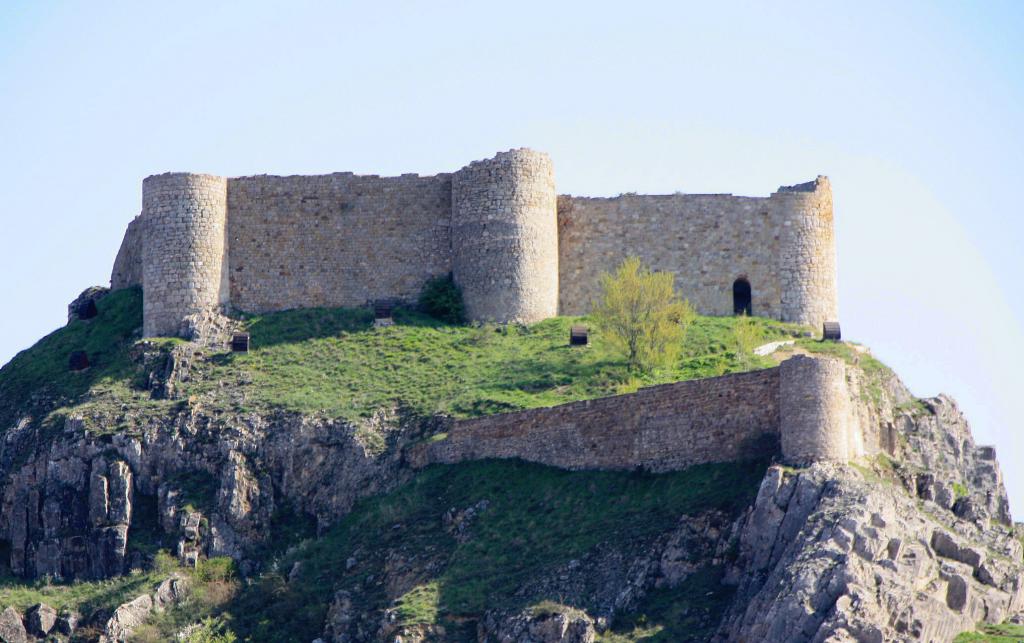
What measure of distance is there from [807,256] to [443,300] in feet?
42.9

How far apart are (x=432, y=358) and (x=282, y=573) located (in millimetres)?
12443

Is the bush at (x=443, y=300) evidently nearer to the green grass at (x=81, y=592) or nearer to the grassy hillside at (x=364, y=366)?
the grassy hillside at (x=364, y=366)

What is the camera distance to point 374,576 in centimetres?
8062

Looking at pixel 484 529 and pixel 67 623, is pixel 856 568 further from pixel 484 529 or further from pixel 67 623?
pixel 67 623

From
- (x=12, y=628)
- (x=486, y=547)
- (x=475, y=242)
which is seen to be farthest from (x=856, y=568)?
(x=475, y=242)

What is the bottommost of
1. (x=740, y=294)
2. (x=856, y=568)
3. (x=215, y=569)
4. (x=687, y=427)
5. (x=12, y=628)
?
(x=12, y=628)

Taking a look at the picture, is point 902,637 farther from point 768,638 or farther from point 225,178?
point 225,178

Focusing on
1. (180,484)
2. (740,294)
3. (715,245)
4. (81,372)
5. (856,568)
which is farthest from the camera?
(740,294)

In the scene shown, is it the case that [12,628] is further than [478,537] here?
Yes

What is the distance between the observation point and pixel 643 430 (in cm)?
8056

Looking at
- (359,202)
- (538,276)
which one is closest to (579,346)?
(538,276)

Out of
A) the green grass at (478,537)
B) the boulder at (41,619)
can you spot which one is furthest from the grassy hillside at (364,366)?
the boulder at (41,619)

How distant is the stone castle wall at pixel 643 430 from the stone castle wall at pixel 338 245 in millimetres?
11952

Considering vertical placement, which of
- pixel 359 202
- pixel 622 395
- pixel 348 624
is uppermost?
pixel 359 202
